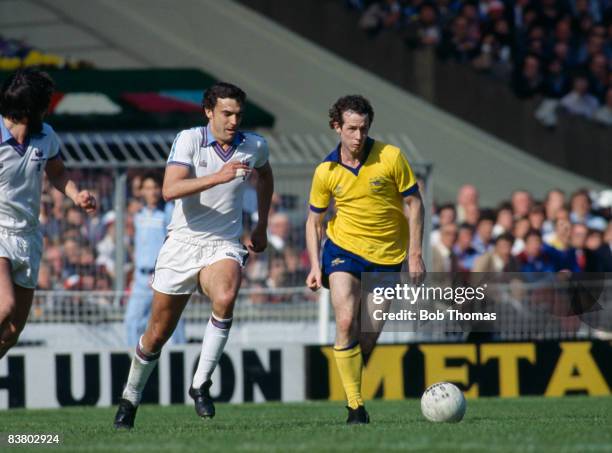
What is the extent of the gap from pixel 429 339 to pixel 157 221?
317cm

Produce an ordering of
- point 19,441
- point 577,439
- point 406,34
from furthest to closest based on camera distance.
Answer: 1. point 406,34
2. point 19,441
3. point 577,439

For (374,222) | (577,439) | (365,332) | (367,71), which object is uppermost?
(367,71)

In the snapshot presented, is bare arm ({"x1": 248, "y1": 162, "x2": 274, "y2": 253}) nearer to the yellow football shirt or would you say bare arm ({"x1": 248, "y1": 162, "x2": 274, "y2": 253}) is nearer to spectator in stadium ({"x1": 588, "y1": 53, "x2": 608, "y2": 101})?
the yellow football shirt

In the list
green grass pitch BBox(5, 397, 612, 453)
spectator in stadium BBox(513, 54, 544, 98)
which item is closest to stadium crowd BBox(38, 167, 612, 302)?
green grass pitch BBox(5, 397, 612, 453)

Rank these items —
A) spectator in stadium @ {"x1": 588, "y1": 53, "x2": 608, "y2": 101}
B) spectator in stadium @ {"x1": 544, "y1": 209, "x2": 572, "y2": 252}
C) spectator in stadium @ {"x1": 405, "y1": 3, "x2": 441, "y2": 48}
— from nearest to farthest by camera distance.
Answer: spectator in stadium @ {"x1": 544, "y1": 209, "x2": 572, "y2": 252} < spectator in stadium @ {"x1": 405, "y1": 3, "x2": 441, "y2": 48} < spectator in stadium @ {"x1": 588, "y1": 53, "x2": 608, "y2": 101}

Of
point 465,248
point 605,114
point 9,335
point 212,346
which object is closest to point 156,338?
point 212,346

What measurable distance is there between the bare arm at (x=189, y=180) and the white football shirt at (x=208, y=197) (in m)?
0.14

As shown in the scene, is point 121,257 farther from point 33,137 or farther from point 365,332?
point 33,137

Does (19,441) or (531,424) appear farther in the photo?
(531,424)

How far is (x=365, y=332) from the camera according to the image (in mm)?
11281

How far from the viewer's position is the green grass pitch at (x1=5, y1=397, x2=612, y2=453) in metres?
8.41

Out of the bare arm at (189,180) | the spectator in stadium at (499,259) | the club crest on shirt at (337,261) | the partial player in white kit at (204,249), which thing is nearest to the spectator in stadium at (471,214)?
the spectator in stadium at (499,259)

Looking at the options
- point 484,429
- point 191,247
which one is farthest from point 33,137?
point 484,429

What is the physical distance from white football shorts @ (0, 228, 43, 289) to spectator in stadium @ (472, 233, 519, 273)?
23.8ft
